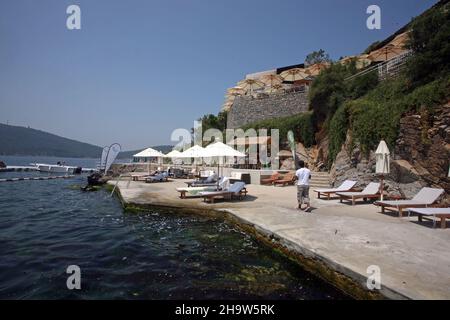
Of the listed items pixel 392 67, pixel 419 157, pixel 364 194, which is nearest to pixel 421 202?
pixel 364 194

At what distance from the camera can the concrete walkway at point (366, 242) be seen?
12.4ft

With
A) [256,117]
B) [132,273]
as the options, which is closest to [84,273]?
[132,273]

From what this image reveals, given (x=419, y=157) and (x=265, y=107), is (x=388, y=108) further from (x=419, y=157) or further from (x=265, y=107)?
(x=265, y=107)

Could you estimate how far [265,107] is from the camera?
31828 mm

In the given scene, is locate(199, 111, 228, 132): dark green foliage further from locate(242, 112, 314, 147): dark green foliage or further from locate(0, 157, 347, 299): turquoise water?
locate(0, 157, 347, 299): turquoise water

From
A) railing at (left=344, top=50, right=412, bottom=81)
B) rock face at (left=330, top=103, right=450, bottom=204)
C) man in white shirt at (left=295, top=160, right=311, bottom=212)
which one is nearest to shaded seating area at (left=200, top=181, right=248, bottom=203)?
man in white shirt at (left=295, top=160, right=311, bottom=212)

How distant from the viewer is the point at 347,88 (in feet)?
62.8

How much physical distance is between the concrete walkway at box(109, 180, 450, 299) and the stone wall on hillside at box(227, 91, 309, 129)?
20524 mm

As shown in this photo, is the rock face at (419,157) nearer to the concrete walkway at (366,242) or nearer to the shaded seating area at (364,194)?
the shaded seating area at (364,194)

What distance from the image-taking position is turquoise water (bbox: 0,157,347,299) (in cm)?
469

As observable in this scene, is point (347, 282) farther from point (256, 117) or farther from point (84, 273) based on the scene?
point (256, 117)
